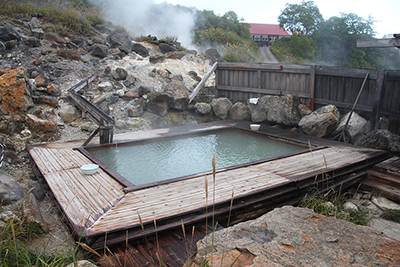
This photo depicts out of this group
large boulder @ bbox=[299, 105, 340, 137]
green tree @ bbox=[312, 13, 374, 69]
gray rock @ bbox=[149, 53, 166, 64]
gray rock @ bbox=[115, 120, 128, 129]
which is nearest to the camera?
large boulder @ bbox=[299, 105, 340, 137]

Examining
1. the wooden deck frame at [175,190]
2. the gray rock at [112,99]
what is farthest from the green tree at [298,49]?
the wooden deck frame at [175,190]

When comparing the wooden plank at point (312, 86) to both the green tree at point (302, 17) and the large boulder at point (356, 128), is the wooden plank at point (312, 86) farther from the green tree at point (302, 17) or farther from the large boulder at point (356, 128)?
the green tree at point (302, 17)

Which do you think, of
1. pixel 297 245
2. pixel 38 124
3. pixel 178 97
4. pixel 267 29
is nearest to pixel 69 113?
pixel 38 124

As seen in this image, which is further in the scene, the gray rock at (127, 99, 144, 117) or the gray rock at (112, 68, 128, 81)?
the gray rock at (112, 68, 128, 81)

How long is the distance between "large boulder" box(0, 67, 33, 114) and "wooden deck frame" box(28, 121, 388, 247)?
184 centimetres

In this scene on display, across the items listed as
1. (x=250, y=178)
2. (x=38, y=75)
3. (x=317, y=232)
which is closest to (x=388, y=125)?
(x=250, y=178)

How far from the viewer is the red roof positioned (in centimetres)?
3984

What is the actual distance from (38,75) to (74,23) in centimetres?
444

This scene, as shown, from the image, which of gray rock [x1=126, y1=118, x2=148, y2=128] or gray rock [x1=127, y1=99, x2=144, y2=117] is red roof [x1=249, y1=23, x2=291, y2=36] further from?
gray rock [x1=126, y1=118, x2=148, y2=128]

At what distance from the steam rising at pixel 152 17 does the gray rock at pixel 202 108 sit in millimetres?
12422

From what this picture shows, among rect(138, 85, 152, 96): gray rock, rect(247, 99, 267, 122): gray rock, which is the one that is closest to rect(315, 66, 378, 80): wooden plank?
rect(247, 99, 267, 122): gray rock

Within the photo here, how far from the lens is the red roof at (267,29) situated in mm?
39844

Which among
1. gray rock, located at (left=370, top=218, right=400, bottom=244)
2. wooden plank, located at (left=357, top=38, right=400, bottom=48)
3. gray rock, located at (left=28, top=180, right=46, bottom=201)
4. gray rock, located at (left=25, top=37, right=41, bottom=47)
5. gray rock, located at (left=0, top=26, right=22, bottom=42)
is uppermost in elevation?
gray rock, located at (left=0, top=26, right=22, bottom=42)

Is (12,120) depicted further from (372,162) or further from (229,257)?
(372,162)
